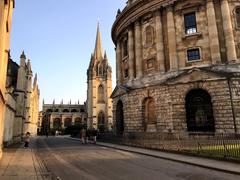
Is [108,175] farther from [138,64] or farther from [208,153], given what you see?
[138,64]

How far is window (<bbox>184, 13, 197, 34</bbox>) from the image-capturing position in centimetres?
2439

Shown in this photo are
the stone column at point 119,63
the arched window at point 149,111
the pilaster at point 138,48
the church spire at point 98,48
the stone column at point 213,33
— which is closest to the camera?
the stone column at point 213,33

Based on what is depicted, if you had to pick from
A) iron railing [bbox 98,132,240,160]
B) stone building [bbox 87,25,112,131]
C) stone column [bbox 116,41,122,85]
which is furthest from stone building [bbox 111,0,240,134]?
stone building [bbox 87,25,112,131]

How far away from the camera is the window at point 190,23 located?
2439 centimetres

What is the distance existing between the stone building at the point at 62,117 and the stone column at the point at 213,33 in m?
89.1

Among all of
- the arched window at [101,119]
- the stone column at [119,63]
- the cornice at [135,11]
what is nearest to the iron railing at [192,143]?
the stone column at [119,63]

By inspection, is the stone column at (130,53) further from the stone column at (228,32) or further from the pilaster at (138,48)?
the stone column at (228,32)

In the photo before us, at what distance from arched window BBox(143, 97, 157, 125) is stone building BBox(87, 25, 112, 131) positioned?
63001 millimetres

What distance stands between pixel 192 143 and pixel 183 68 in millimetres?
9630

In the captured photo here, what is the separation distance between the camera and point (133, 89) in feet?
89.0

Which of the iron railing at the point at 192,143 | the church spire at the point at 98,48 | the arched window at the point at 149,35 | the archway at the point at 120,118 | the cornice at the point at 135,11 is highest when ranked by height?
the church spire at the point at 98,48

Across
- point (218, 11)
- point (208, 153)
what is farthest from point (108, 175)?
point (218, 11)

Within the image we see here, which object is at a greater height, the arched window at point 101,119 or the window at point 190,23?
the window at point 190,23

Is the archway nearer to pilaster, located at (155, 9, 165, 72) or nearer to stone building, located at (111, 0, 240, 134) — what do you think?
stone building, located at (111, 0, 240, 134)
